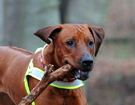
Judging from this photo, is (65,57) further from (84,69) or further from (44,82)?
(44,82)

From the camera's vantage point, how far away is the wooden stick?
5500mm

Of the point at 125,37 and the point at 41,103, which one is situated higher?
the point at 41,103

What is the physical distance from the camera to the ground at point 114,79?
13560 millimetres

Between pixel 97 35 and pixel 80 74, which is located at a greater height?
pixel 97 35

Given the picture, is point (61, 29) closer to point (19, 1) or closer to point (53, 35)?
point (53, 35)

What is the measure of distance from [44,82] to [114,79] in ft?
29.2

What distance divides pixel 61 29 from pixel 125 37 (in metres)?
11.1

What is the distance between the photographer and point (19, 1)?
351 inches

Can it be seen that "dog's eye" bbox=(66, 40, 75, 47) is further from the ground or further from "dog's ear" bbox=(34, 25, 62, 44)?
the ground

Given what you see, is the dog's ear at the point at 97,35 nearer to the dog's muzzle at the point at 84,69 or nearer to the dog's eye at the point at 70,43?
the dog's eye at the point at 70,43

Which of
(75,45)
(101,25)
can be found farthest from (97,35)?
(101,25)

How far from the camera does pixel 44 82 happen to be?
5.64 metres

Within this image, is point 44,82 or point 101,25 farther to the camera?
point 101,25

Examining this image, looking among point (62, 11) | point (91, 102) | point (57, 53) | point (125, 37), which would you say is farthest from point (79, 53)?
point (125, 37)
